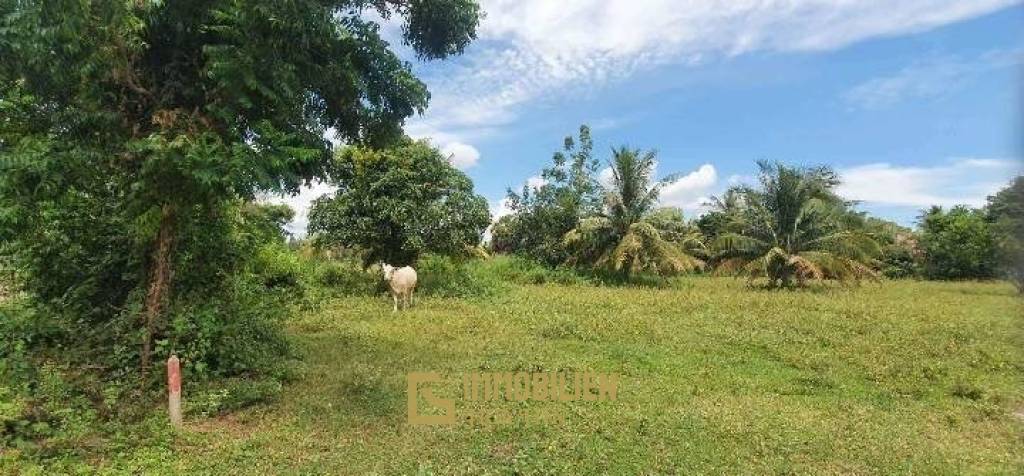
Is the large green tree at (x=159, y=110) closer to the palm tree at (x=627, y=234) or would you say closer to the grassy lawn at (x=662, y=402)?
the grassy lawn at (x=662, y=402)

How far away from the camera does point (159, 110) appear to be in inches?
217

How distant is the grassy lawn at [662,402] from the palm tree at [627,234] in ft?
23.9

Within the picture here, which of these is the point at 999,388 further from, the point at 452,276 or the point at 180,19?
the point at 452,276

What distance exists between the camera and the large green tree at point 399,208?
13531mm

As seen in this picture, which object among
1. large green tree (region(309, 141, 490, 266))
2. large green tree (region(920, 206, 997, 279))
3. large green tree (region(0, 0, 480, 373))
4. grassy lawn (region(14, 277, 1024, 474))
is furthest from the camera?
large green tree (region(920, 206, 997, 279))

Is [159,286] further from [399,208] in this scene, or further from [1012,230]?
[399,208]

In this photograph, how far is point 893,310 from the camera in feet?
35.9

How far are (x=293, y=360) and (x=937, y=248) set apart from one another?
71.6 ft

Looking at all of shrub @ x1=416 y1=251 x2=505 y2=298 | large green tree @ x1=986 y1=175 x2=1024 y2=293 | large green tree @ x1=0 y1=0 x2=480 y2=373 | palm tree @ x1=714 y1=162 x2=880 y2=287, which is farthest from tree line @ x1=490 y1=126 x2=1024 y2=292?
large green tree @ x1=986 y1=175 x2=1024 y2=293

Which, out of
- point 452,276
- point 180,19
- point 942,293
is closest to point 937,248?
point 942,293

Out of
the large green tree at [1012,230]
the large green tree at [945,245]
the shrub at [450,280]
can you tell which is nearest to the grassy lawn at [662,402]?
the large green tree at [1012,230]

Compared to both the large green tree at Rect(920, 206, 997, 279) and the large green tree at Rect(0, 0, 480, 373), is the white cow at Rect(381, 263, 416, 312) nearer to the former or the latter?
the large green tree at Rect(0, 0, 480, 373)

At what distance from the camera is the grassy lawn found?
14.0 feet

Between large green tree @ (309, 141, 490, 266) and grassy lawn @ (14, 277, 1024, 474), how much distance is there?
3.69 m
